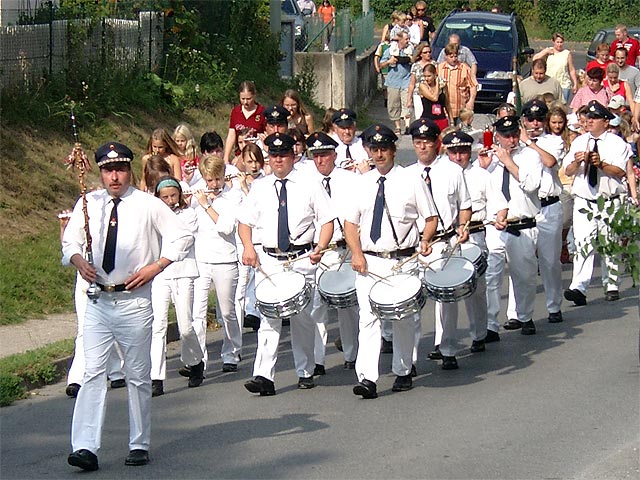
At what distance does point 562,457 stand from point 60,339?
5883 mm

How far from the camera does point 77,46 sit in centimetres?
1956

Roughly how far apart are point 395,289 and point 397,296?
11 centimetres

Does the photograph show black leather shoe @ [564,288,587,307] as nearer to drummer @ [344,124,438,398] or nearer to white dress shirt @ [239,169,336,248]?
drummer @ [344,124,438,398]

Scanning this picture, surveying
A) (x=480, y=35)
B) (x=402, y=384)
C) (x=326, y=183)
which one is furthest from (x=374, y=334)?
(x=480, y=35)

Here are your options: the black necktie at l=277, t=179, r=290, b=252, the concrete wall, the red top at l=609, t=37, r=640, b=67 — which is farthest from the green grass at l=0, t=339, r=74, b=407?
the concrete wall

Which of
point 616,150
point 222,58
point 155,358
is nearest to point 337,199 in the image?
point 155,358

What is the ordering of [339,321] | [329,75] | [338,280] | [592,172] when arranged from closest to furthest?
[338,280] < [339,321] < [592,172] < [329,75]

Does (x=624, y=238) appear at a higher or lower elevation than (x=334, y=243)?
higher

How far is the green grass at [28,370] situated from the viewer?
1130 cm

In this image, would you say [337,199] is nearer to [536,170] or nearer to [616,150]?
[536,170]

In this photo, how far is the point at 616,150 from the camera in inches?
581

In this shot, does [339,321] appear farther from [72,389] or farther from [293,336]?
[72,389]

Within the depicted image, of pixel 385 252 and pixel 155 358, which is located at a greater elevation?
pixel 385 252

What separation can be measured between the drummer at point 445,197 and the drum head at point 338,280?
2.76 ft
